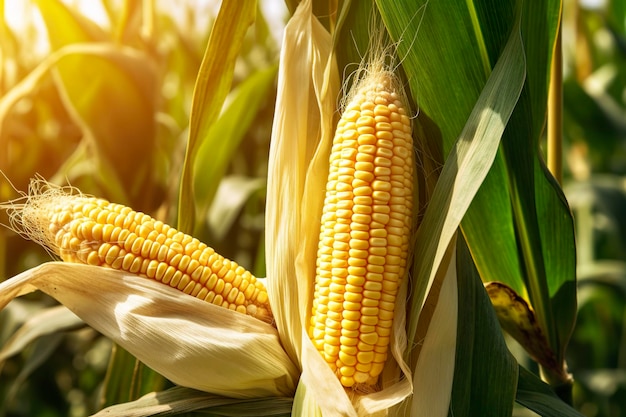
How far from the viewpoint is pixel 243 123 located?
5.41 feet

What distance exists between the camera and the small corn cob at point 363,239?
0.78 m

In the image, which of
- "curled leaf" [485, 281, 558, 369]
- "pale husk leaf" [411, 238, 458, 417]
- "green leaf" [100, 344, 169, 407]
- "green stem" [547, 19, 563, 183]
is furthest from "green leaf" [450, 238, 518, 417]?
"green leaf" [100, 344, 169, 407]

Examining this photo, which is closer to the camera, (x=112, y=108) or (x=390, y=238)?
(x=390, y=238)

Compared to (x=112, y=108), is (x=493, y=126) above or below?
below

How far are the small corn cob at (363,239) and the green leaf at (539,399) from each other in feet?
0.89

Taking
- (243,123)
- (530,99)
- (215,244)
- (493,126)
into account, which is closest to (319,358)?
(493,126)

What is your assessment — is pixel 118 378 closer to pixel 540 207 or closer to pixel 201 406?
pixel 201 406

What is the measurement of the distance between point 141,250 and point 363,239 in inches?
12.8

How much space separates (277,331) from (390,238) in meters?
0.25

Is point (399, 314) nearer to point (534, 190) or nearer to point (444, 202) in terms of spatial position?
point (444, 202)

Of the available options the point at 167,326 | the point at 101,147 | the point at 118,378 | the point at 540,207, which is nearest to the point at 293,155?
the point at 167,326

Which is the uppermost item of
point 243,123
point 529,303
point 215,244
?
point 243,123

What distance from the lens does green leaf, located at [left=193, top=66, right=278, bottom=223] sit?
4.90 ft

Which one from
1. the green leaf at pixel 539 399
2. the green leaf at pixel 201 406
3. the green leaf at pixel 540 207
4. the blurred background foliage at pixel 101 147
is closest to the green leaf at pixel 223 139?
the blurred background foliage at pixel 101 147
